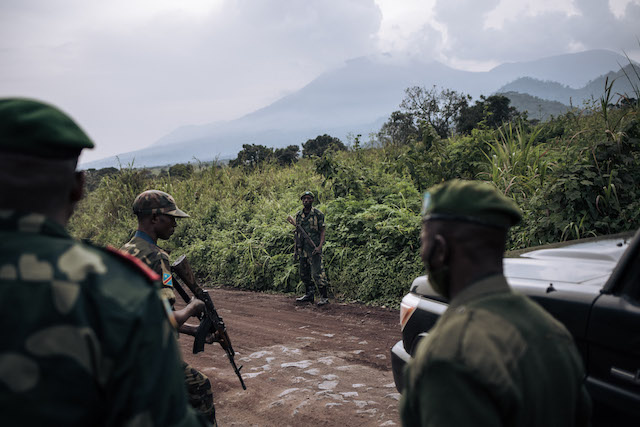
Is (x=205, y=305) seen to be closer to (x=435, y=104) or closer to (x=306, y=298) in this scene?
(x=306, y=298)

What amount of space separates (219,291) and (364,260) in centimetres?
364

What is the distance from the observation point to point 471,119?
25.0 meters

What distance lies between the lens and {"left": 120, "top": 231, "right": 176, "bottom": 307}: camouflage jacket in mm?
3174

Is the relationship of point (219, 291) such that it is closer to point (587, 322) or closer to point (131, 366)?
point (587, 322)

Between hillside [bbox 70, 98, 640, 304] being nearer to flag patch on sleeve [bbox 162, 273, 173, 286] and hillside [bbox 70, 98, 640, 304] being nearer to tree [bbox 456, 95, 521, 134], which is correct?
flag patch on sleeve [bbox 162, 273, 173, 286]

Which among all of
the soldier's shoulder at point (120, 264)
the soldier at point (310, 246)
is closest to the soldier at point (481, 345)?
the soldier's shoulder at point (120, 264)

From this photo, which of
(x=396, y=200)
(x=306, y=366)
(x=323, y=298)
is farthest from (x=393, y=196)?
(x=306, y=366)

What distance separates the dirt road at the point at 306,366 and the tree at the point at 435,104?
13.8 metres

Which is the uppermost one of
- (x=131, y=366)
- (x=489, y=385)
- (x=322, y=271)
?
(x=131, y=366)

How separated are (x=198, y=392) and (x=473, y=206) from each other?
2.44 meters

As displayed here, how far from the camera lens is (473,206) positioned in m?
1.40

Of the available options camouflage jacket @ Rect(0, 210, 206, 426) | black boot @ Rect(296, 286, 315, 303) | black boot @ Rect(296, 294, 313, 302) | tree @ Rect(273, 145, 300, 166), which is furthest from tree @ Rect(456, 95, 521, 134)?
camouflage jacket @ Rect(0, 210, 206, 426)

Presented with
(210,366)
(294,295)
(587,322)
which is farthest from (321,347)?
(587,322)

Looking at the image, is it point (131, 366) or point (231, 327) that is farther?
point (231, 327)
